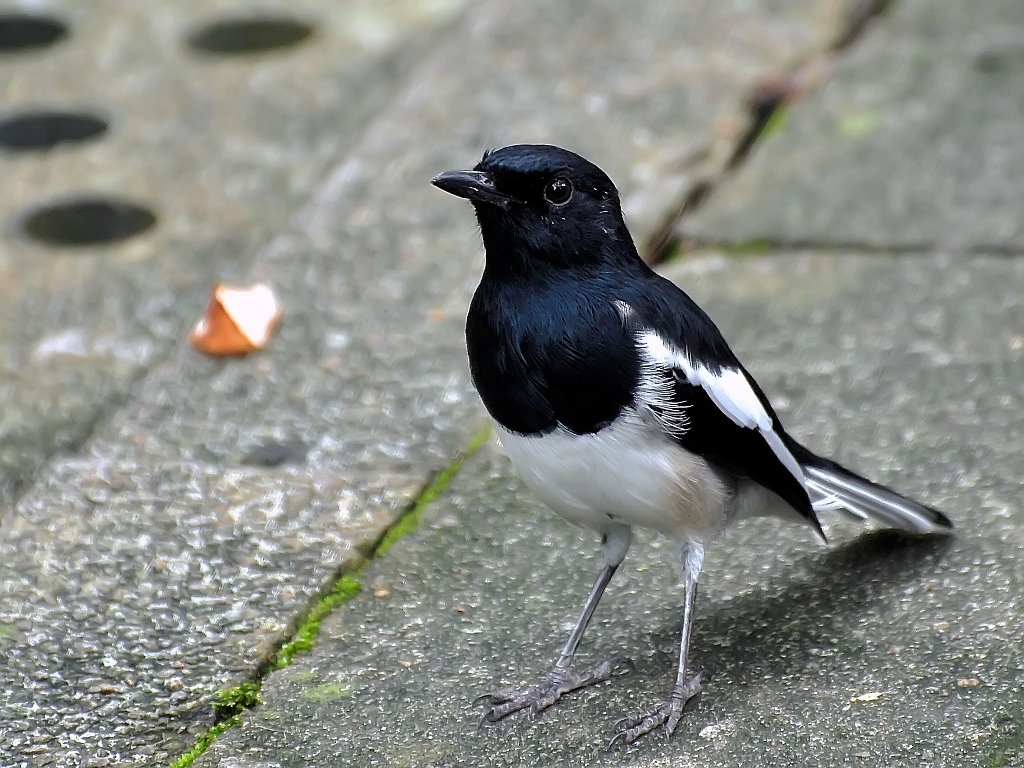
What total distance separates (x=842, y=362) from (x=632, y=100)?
1.93m

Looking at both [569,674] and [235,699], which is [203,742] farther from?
[569,674]

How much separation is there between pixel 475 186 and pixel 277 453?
1367mm

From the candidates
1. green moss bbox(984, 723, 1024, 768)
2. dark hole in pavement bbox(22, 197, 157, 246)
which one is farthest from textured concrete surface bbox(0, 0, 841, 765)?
green moss bbox(984, 723, 1024, 768)

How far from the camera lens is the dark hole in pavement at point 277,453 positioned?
4338 millimetres

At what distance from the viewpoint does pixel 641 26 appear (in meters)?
6.66

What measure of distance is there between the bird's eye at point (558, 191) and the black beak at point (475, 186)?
0.25 feet

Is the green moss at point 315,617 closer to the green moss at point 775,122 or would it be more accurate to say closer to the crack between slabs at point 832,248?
the crack between slabs at point 832,248

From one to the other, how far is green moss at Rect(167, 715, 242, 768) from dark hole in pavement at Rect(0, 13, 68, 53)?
4.48m

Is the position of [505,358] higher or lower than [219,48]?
higher

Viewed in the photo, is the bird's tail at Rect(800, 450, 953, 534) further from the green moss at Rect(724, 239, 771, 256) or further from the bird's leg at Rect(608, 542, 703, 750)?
the green moss at Rect(724, 239, 771, 256)

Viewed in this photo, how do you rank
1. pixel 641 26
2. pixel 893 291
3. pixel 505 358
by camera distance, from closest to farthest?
1. pixel 505 358
2. pixel 893 291
3. pixel 641 26

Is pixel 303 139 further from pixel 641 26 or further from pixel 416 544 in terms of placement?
pixel 416 544

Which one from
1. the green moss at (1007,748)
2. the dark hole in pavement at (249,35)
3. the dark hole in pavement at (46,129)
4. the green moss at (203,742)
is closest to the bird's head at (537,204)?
the green moss at (203,742)

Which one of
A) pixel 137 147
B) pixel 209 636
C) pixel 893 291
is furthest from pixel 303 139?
pixel 209 636
